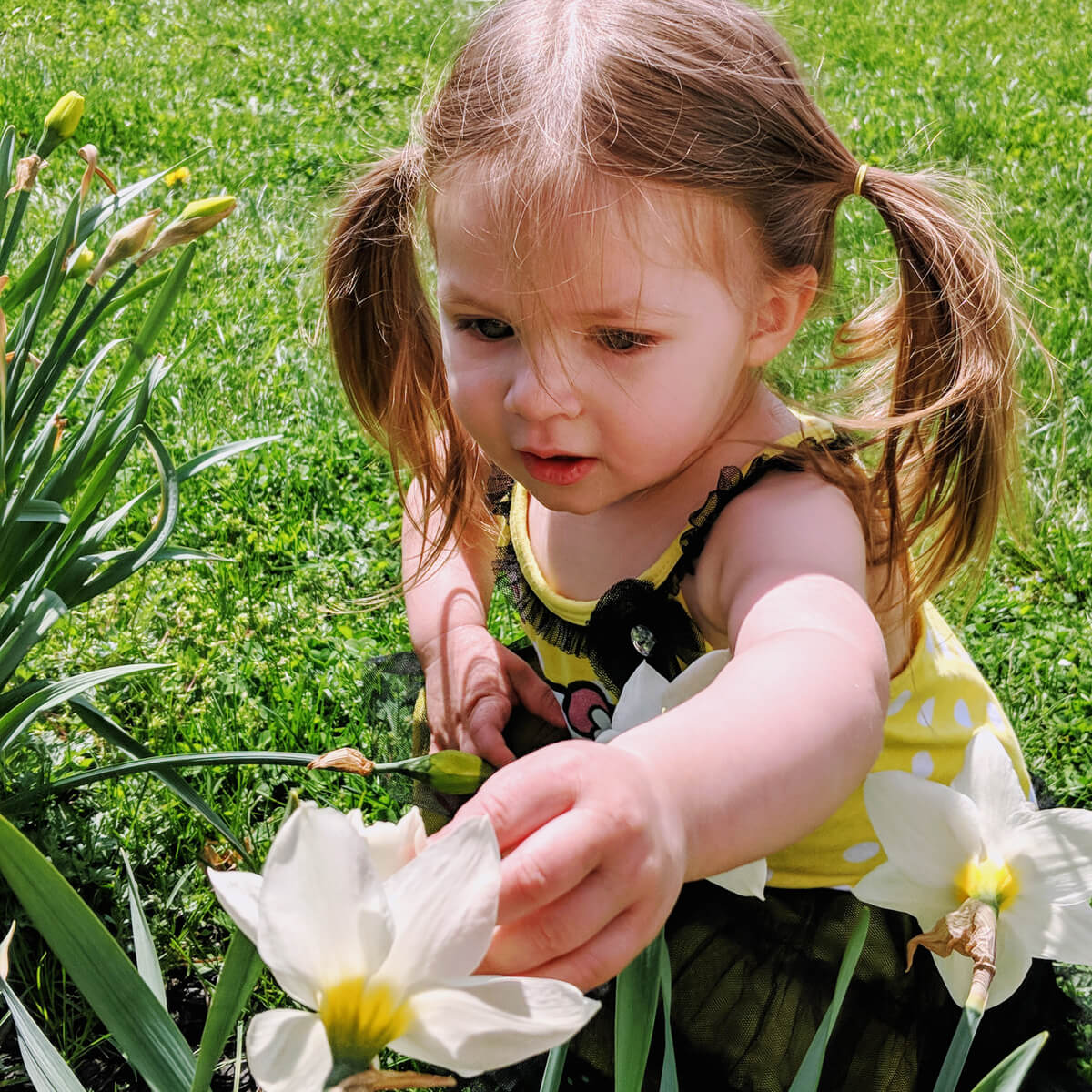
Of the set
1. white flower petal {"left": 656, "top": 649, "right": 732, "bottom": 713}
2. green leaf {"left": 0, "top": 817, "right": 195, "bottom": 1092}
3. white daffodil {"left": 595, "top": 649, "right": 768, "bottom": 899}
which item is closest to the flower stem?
white daffodil {"left": 595, "top": 649, "right": 768, "bottom": 899}

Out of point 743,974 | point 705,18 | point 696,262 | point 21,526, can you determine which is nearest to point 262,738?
point 21,526

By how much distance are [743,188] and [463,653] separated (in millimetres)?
730

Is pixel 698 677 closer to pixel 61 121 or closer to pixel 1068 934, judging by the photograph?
pixel 1068 934

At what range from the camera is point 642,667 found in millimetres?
763

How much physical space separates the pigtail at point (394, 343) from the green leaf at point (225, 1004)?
95cm

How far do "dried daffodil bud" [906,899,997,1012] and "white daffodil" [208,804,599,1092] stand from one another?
22 cm

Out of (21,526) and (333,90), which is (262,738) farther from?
(333,90)

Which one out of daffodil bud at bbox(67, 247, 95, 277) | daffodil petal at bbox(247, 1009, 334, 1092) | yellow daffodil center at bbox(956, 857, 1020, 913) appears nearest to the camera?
daffodil petal at bbox(247, 1009, 334, 1092)

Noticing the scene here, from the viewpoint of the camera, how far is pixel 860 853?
138 cm

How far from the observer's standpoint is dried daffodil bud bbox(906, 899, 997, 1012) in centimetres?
56

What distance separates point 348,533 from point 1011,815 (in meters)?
1.82

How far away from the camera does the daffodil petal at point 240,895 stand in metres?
0.46

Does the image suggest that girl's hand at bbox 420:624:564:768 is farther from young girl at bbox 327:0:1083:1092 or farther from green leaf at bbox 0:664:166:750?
green leaf at bbox 0:664:166:750

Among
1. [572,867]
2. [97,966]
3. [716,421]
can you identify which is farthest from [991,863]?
[716,421]
